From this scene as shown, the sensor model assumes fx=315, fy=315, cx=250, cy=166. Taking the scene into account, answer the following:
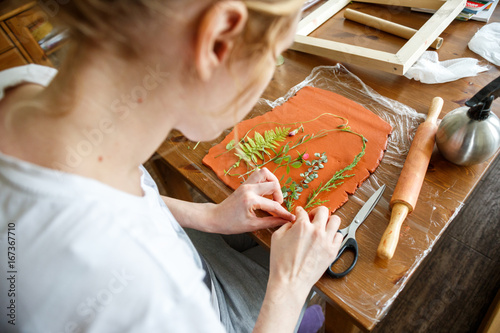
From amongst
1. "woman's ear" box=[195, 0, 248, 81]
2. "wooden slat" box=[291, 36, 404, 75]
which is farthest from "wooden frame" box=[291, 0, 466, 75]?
"woman's ear" box=[195, 0, 248, 81]

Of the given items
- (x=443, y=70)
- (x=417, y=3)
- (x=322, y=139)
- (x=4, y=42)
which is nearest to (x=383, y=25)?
(x=417, y=3)

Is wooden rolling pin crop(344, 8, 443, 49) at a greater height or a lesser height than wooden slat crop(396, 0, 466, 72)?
greater

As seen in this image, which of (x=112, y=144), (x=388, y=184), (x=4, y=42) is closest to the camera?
(x=112, y=144)

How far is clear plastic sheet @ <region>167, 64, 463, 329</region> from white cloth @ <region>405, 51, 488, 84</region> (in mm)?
161

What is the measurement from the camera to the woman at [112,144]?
38cm

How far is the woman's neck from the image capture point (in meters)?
0.41

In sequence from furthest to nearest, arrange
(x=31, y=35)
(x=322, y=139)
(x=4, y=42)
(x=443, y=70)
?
(x=4, y=42), (x=443, y=70), (x=322, y=139), (x=31, y=35)

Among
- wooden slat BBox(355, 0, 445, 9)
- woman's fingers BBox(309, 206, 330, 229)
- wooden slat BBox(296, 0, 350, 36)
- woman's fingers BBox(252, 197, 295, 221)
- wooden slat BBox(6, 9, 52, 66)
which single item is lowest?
woman's fingers BBox(309, 206, 330, 229)

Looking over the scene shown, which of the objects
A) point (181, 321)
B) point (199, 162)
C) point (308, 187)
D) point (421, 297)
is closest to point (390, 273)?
point (308, 187)

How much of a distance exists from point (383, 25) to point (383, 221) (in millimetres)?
918

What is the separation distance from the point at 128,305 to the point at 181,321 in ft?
0.27

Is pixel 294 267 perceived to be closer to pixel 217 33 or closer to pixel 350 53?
pixel 217 33

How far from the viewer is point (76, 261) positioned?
0.42m

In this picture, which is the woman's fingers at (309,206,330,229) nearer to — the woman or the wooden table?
the wooden table
